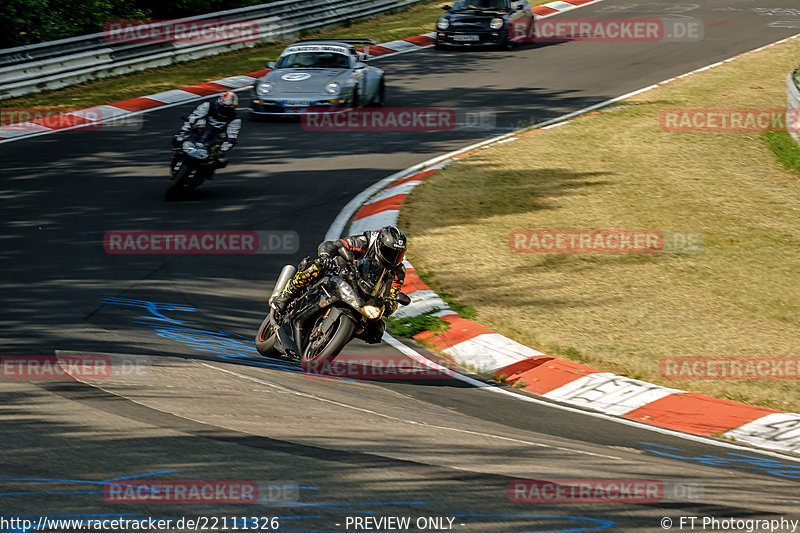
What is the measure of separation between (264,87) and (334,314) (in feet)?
38.5

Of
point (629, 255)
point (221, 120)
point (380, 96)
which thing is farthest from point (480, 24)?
point (629, 255)

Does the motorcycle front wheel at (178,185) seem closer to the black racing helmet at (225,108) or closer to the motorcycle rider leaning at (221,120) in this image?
the motorcycle rider leaning at (221,120)

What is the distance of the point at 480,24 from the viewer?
26328 mm

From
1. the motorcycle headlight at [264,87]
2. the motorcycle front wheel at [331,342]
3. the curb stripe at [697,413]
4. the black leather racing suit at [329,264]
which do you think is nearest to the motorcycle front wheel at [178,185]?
the motorcycle headlight at [264,87]

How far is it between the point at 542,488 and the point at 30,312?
5.66 meters

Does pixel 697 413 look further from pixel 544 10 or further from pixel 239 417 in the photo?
pixel 544 10

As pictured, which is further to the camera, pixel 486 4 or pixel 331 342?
pixel 486 4

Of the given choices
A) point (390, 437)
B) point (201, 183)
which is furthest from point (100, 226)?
point (390, 437)

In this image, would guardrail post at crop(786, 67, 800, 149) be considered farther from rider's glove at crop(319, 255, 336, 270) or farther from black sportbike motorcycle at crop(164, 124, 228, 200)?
rider's glove at crop(319, 255, 336, 270)

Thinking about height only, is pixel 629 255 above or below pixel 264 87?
below

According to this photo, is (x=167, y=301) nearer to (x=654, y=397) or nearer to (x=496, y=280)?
(x=496, y=280)

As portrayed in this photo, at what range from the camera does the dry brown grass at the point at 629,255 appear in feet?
Result: 30.0

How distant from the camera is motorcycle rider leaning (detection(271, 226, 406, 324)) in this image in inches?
300

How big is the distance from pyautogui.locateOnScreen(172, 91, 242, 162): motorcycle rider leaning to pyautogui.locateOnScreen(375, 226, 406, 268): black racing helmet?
662 centimetres
